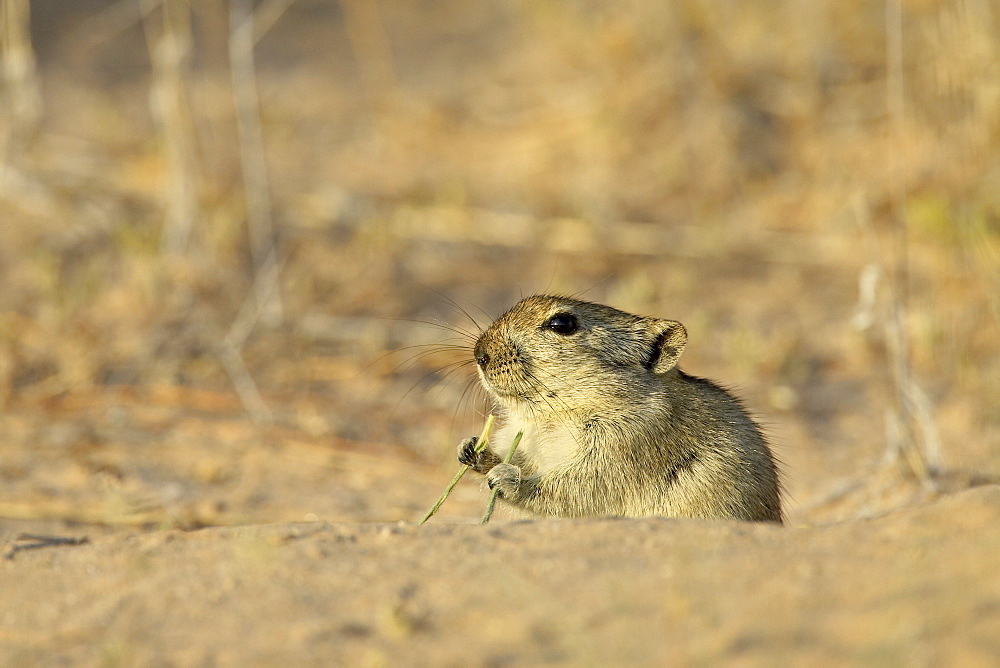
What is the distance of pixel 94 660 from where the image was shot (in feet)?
7.75

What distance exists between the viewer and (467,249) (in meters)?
7.94

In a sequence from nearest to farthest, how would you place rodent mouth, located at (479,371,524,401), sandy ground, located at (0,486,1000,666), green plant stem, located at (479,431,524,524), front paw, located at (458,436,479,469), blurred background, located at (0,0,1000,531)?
sandy ground, located at (0,486,1000,666), green plant stem, located at (479,431,524,524), front paw, located at (458,436,479,469), rodent mouth, located at (479,371,524,401), blurred background, located at (0,0,1000,531)

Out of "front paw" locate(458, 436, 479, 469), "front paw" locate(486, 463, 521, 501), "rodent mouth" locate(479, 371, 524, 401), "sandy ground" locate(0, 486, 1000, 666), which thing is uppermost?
"rodent mouth" locate(479, 371, 524, 401)

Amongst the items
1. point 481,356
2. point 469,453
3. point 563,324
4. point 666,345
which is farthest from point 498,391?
point 666,345

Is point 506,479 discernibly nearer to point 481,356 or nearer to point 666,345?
point 481,356

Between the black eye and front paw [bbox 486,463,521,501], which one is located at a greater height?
the black eye

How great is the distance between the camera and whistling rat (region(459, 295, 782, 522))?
12.5 ft

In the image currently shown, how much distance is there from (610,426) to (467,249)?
4170mm

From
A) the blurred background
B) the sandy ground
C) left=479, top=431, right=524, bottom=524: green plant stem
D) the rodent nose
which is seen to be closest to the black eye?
the rodent nose

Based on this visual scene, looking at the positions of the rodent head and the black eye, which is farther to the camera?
the black eye

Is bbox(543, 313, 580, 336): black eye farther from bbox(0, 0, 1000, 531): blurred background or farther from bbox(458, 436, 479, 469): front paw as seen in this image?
bbox(0, 0, 1000, 531): blurred background

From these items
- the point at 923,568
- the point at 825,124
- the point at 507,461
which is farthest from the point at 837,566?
the point at 825,124

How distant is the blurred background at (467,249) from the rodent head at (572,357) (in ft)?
4.33

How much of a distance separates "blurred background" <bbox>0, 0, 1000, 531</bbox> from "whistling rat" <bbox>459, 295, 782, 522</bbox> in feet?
4.28
